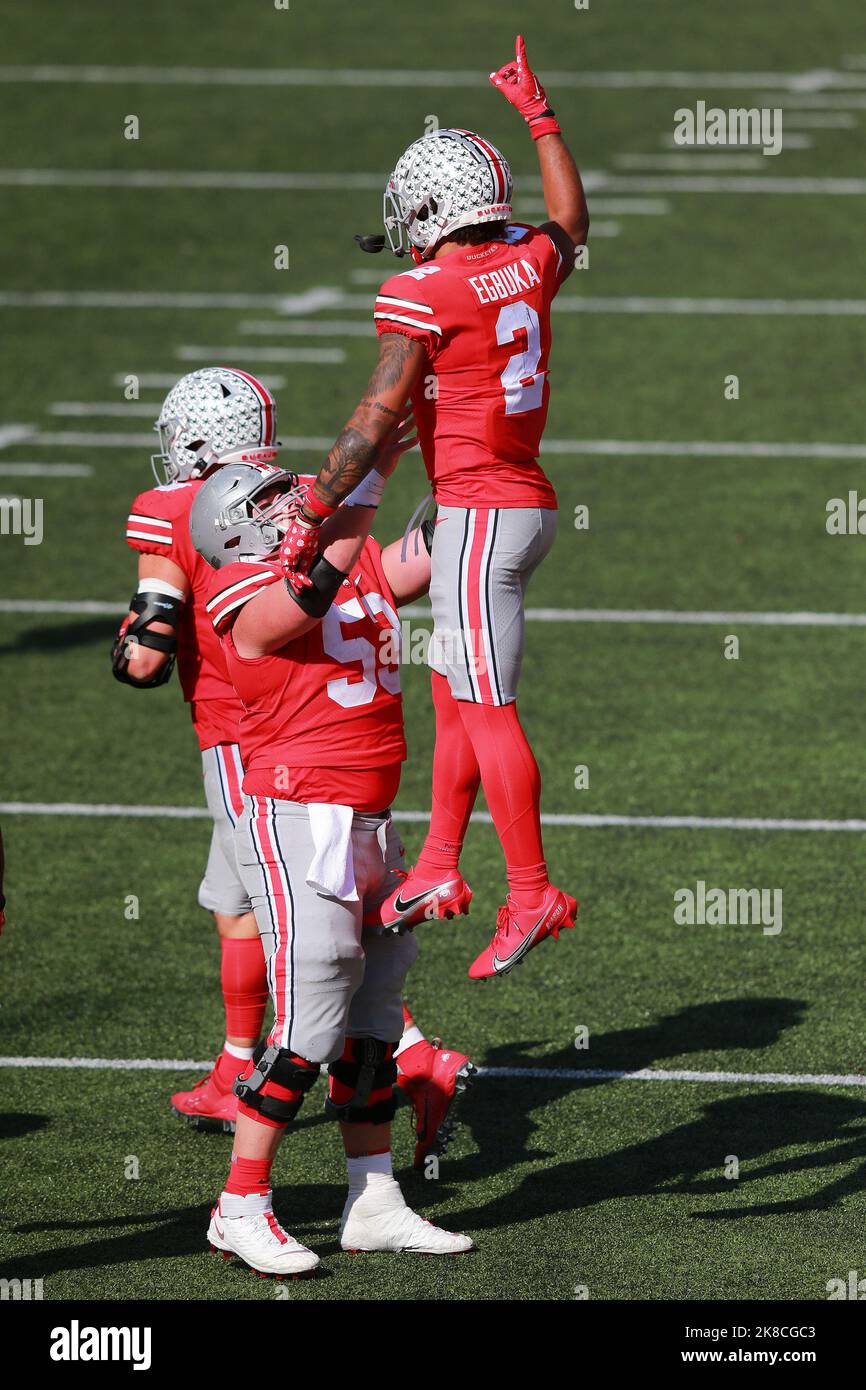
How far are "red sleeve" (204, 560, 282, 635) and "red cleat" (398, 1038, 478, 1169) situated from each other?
1.72 m

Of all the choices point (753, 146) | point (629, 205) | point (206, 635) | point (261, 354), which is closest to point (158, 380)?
point (261, 354)

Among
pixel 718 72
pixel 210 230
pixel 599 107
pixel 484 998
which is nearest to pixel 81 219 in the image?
pixel 210 230

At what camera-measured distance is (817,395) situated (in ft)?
51.5

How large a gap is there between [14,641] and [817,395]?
6923mm

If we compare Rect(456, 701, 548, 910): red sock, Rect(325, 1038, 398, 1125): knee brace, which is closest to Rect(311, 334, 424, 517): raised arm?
Rect(456, 701, 548, 910): red sock

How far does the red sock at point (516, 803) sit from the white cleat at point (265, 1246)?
1099mm

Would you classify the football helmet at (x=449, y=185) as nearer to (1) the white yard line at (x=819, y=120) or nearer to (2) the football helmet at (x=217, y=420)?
(2) the football helmet at (x=217, y=420)

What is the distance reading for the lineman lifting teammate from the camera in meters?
6.25

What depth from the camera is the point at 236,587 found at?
5355 mm

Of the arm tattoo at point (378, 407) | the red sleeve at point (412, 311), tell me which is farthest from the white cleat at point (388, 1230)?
the red sleeve at point (412, 311)

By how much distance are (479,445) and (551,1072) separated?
8.08 ft

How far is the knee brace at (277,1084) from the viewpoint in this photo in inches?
214

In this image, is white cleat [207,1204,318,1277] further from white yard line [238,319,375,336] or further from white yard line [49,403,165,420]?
white yard line [238,319,375,336]

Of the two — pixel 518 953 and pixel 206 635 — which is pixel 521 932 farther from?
pixel 206 635
